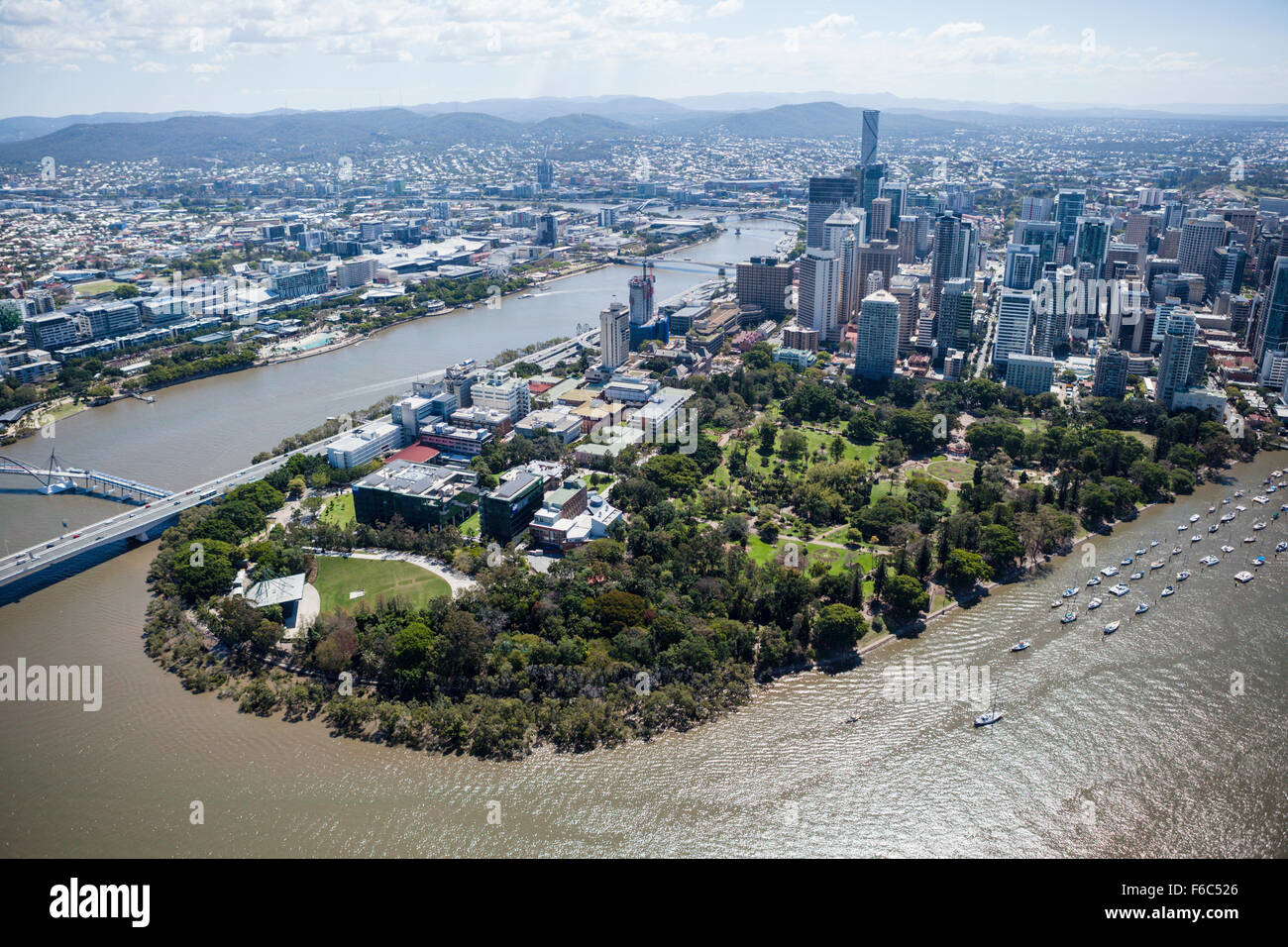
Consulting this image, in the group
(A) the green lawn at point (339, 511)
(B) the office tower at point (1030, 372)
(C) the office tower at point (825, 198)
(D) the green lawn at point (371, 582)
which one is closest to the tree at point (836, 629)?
(D) the green lawn at point (371, 582)

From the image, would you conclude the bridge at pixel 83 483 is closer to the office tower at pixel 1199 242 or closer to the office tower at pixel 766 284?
the office tower at pixel 766 284

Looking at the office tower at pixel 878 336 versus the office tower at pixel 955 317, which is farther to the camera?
the office tower at pixel 955 317

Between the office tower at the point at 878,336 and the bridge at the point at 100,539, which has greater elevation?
the office tower at the point at 878,336

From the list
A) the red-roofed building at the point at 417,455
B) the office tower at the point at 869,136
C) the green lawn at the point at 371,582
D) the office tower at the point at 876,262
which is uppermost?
the office tower at the point at 869,136

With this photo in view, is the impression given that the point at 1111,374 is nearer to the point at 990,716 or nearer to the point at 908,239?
the point at 990,716

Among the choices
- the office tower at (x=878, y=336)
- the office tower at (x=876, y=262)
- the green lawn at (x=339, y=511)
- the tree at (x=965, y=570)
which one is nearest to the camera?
the tree at (x=965, y=570)

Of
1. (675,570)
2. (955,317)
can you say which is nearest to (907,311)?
(955,317)
